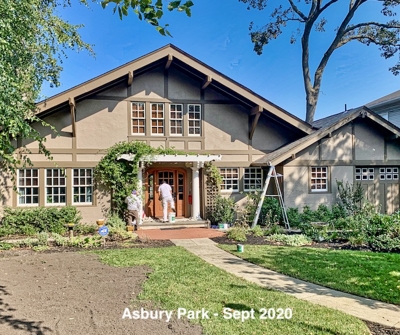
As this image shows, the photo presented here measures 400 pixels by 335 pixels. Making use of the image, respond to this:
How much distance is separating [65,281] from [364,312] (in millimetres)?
4984

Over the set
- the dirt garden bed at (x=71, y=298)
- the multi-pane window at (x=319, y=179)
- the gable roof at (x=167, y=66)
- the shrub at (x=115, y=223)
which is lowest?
the dirt garden bed at (x=71, y=298)

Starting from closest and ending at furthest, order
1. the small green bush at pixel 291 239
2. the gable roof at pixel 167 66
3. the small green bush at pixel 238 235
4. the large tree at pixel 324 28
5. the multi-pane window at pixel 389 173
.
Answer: the small green bush at pixel 291 239 → the small green bush at pixel 238 235 → the gable roof at pixel 167 66 → the multi-pane window at pixel 389 173 → the large tree at pixel 324 28

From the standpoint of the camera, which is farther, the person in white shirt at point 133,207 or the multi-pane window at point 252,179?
the multi-pane window at point 252,179

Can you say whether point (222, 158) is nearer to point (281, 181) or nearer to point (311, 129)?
point (281, 181)

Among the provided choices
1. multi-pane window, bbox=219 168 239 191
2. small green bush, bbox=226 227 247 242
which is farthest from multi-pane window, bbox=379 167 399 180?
small green bush, bbox=226 227 247 242

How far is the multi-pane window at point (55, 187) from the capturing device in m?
12.1

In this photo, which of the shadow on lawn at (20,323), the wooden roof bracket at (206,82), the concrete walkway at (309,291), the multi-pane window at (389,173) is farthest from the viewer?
the multi-pane window at (389,173)

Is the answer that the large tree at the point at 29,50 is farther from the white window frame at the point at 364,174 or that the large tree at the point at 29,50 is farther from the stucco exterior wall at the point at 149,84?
the white window frame at the point at 364,174

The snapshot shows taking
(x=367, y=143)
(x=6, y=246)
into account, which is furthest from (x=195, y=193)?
(x=367, y=143)

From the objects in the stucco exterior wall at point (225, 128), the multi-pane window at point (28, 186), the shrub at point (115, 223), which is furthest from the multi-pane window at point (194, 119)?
the multi-pane window at point (28, 186)

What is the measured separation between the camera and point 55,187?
40.0ft

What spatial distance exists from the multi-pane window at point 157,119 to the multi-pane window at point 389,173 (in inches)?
392

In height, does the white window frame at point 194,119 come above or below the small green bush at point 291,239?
above

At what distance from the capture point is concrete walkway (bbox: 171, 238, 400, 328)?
4.52 metres
